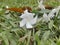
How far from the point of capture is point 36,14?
2.06 meters

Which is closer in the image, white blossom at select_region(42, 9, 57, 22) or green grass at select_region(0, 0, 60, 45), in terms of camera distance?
green grass at select_region(0, 0, 60, 45)

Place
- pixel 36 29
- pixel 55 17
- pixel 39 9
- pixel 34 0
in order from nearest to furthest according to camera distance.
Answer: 1. pixel 36 29
2. pixel 55 17
3. pixel 39 9
4. pixel 34 0

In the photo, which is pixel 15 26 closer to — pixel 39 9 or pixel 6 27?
pixel 6 27

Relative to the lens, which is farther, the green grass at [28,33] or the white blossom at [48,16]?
the white blossom at [48,16]

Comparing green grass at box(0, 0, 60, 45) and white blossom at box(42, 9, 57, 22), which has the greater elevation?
white blossom at box(42, 9, 57, 22)

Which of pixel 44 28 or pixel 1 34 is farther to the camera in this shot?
pixel 44 28

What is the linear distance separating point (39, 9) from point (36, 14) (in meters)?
0.16

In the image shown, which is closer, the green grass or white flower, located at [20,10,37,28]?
the green grass

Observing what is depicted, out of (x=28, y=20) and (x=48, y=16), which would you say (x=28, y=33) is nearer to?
(x=28, y=20)

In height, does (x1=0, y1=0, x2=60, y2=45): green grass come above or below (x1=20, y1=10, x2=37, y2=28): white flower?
below

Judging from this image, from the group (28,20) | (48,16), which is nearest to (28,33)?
(28,20)

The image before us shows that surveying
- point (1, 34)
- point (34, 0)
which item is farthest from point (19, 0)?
point (1, 34)

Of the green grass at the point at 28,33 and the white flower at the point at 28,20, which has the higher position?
the white flower at the point at 28,20

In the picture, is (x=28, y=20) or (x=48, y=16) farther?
(x=48, y=16)
